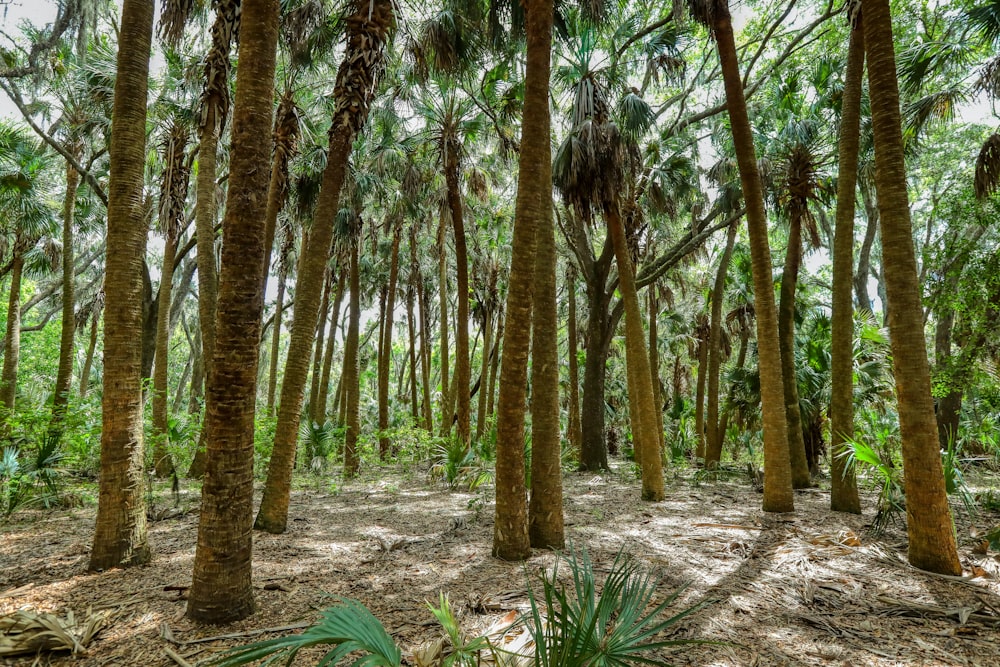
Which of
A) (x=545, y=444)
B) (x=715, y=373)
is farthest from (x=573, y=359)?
(x=545, y=444)

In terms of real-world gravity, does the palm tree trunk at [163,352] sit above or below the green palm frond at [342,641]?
above

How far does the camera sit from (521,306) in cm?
521

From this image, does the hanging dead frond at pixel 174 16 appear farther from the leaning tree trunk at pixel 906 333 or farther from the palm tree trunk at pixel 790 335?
the palm tree trunk at pixel 790 335

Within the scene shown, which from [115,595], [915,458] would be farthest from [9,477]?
[915,458]

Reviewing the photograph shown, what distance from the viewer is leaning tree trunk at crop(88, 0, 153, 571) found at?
4.70 meters

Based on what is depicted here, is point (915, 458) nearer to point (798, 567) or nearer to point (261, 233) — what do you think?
point (798, 567)

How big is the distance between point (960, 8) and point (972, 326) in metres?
7.93

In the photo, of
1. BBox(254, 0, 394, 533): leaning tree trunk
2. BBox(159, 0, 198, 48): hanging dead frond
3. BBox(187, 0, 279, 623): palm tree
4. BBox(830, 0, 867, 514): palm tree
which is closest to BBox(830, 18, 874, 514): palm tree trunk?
BBox(830, 0, 867, 514): palm tree

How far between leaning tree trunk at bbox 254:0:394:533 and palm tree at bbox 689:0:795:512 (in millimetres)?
5125

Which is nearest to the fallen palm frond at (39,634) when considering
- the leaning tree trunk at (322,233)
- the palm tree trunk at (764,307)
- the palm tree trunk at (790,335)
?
the leaning tree trunk at (322,233)

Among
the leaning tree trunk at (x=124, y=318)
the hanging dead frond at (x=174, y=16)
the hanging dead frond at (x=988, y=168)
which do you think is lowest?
the leaning tree trunk at (x=124, y=318)

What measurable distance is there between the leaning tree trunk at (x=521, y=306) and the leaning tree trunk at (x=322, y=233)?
2.82 meters

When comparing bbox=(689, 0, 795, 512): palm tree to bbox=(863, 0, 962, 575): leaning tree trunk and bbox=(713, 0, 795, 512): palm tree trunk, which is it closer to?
bbox=(713, 0, 795, 512): palm tree trunk

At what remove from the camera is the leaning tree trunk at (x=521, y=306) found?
515 cm
